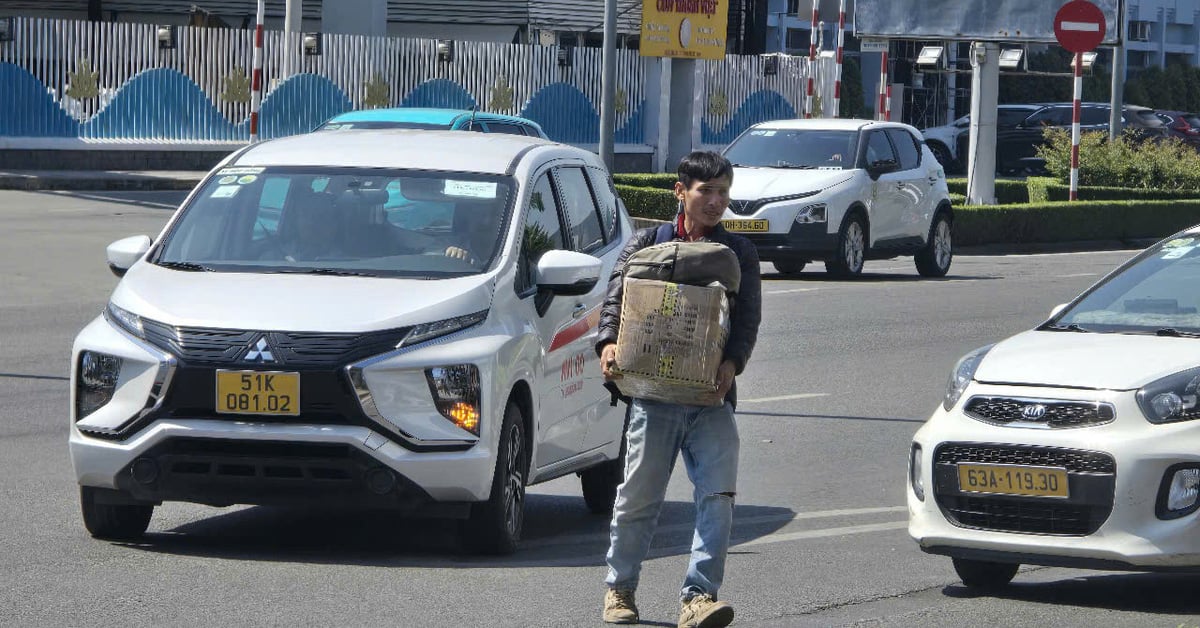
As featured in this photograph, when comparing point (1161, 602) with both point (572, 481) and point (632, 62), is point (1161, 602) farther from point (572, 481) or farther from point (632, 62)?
point (632, 62)

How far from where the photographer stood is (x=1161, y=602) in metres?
7.45

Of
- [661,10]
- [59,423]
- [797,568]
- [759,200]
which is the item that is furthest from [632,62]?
[797,568]

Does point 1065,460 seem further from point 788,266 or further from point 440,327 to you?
point 788,266

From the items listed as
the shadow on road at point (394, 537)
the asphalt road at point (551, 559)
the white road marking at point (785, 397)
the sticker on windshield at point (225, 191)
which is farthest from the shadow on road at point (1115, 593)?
the white road marking at point (785, 397)

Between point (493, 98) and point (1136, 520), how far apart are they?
29.1 metres

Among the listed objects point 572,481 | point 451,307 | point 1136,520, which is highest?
point 451,307

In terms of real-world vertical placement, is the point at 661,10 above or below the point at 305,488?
above

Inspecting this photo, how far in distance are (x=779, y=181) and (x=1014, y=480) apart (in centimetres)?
1428

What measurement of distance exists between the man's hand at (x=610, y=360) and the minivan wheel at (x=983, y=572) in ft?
6.25

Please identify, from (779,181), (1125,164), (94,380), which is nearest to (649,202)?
(779,181)

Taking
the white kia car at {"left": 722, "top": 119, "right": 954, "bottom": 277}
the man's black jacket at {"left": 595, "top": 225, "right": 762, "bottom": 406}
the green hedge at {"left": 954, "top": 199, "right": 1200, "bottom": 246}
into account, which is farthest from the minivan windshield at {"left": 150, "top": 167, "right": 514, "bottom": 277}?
the green hedge at {"left": 954, "top": 199, "right": 1200, "bottom": 246}

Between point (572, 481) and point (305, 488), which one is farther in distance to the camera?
point (572, 481)

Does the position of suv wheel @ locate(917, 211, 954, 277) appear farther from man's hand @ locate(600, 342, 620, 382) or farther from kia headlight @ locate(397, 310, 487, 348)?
man's hand @ locate(600, 342, 620, 382)

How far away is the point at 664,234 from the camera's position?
659cm
